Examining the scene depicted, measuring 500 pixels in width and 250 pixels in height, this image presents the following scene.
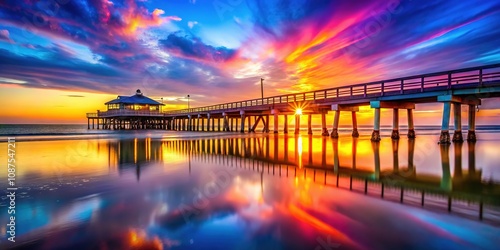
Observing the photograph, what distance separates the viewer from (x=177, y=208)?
4957 mm

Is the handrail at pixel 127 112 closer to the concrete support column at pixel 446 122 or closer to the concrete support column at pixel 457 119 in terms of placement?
the concrete support column at pixel 446 122

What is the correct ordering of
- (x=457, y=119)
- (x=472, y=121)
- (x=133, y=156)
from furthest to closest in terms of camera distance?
(x=472, y=121) < (x=457, y=119) < (x=133, y=156)

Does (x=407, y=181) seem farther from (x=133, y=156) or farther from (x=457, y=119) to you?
(x=457, y=119)

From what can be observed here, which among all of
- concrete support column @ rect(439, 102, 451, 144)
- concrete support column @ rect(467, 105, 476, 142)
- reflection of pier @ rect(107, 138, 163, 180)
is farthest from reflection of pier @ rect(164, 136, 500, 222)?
concrete support column @ rect(467, 105, 476, 142)

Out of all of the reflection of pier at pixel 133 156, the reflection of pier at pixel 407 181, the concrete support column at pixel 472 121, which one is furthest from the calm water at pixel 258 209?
the concrete support column at pixel 472 121

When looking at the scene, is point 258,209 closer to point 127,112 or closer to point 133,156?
point 133,156

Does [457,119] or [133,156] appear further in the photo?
[457,119]

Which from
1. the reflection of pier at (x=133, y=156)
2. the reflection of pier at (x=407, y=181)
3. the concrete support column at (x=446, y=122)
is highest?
the concrete support column at (x=446, y=122)

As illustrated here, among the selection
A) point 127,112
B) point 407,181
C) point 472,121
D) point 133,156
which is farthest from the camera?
point 127,112

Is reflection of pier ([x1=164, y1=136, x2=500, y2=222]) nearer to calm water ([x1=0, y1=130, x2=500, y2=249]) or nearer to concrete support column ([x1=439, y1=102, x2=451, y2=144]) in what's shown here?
calm water ([x1=0, y1=130, x2=500, y2=249])

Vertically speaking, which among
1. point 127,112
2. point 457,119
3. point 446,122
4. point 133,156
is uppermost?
point 127,112

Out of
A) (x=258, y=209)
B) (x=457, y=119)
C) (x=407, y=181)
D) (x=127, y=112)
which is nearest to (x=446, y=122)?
(x=457, y=119)

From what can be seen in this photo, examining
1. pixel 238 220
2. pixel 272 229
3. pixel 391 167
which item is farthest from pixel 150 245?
pixel 391 167

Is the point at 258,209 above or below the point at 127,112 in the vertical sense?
below
